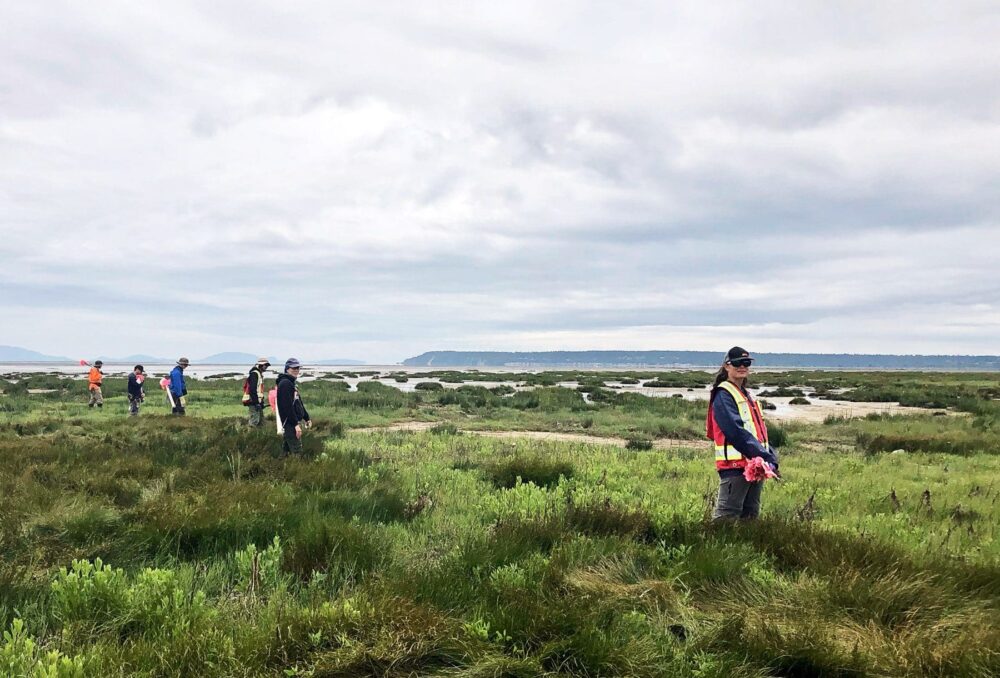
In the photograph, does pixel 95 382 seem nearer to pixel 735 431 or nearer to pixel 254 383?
pixel 254 383

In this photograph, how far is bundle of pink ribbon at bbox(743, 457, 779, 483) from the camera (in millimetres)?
5070

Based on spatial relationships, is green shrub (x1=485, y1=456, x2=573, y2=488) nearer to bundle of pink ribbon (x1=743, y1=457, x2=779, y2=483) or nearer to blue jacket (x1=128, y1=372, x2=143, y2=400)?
bundle of pink ribbon (x1=743, y1=457, x2=779, y2=483)

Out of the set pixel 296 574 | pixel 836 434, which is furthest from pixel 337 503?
pixel 836 434

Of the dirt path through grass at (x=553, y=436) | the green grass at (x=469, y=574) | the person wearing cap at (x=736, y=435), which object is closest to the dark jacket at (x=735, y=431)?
the person wearing cap at (x=736, y=435)

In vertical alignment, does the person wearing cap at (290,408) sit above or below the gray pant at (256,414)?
above

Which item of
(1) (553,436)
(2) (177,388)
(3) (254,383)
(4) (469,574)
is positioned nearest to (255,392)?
(3) (254,383)

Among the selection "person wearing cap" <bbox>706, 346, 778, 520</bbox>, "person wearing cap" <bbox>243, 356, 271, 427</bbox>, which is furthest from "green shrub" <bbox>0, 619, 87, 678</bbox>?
"person wearing cap" <bbox>243, 356, 271, 427</bbox>

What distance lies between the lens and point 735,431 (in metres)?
5.25

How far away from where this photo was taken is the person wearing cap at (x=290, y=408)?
9.64 m

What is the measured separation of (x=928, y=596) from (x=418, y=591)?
3328mm

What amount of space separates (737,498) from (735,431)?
Answer: 751 millimetres

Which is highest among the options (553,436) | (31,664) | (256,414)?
(31,664)

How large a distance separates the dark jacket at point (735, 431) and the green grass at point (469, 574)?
0.67 meters

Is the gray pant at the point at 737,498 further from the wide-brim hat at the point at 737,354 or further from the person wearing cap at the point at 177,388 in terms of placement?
the person wearing cap at the point at 177,388
